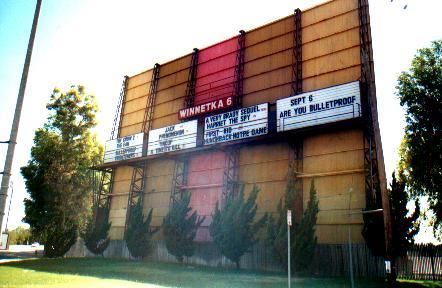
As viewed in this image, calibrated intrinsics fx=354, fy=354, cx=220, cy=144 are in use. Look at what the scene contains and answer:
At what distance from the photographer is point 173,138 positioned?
33.0 m

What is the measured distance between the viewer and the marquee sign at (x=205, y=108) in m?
30.6

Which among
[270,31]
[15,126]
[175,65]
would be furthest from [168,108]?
[15,126]

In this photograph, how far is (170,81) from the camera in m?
38.1

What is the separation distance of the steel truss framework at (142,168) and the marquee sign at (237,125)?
29.9 feet

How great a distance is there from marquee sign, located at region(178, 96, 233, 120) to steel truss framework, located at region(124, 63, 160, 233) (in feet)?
17.9

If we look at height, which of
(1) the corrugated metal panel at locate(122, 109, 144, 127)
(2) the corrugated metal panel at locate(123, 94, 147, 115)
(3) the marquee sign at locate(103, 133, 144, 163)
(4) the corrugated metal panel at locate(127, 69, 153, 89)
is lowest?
(3) the marquee sign at locate(103, 133, 144, 163)

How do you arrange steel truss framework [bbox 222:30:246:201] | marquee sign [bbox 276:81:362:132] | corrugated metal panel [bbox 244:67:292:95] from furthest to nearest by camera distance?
corrugated metal panel [bbox 244:67:292:95]
steel truss framework [bbox 222:30:246:201]
marquee sign [bbox 276:81:362:132]

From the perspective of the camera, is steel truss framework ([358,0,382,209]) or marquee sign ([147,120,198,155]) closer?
steel truss framework ([358,0,382,209])

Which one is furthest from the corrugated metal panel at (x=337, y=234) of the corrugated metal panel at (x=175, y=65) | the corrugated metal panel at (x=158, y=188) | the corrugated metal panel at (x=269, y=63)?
the corrugated metal panel at (x=175, y=65)

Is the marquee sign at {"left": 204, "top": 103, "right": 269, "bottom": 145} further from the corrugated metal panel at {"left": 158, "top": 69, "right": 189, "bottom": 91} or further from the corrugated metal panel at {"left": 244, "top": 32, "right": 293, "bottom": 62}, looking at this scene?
the corrugated metal panel at {"left": 158, "top": 69, "right": 189, "bottom": 91}

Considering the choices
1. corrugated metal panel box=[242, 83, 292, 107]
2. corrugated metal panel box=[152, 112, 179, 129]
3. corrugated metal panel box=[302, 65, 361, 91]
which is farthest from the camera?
corrugated metal panel box=[152, 112, 179, 129]

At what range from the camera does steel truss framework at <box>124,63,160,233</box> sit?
118ft

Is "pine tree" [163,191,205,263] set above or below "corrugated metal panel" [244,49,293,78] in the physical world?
below

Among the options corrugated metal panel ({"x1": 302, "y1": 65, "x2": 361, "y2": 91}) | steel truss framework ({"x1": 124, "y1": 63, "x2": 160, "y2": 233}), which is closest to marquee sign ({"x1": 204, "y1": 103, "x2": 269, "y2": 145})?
corrugated metal panel ({"x1": 302, "y1": 65, "x2": 361, "y2": 91})
